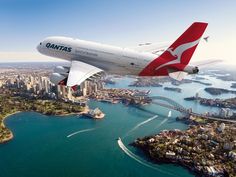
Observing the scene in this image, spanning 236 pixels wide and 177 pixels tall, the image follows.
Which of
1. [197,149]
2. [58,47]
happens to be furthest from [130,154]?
[58,47]

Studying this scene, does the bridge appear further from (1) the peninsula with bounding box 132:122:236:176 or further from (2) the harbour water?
(1) the peninsula with bounding box 132:122:236:176

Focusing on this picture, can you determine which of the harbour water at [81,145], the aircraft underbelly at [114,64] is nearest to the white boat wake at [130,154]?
the harbour water at [81,145]

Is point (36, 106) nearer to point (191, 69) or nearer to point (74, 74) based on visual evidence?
point (74, 74)

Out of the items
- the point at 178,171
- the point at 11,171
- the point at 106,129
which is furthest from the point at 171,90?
the point at 11,171

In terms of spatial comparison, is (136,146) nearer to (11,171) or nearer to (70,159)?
(70,159)

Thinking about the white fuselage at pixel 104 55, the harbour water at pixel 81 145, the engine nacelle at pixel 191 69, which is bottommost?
the harbour water at pixel 81 145

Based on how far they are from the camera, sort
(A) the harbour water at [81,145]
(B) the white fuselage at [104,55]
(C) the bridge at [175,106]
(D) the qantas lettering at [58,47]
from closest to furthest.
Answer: (B) the white fuselage at [104,55] < (D) the qantas lettering at [58,47] < (A) the harbour water at [81,145] < (C) the bridge at [175,106]

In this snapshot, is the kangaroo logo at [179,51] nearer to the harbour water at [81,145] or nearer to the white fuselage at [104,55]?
the white fuselage at [104,55]

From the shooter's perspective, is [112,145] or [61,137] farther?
[61,137]

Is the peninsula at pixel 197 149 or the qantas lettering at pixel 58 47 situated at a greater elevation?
the qantas lettering at pixel 58 47
